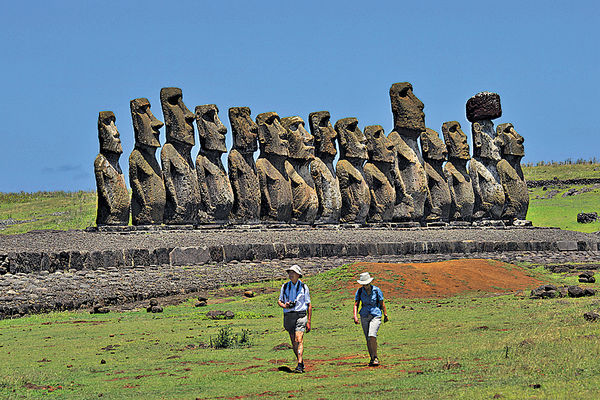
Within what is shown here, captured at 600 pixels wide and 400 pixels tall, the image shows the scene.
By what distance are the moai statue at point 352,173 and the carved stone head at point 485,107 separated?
675 centimetres

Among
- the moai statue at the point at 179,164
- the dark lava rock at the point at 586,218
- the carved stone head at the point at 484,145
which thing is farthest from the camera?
the dark lava rock at the point at 586,218

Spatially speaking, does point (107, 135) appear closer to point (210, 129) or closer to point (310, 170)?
point (210, 129)

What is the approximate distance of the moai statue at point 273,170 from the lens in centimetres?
2927

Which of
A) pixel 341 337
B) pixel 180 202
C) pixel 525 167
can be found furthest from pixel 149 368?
pixel 525 167

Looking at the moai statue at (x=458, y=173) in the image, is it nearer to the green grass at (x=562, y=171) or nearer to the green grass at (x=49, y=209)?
the green grass at (x=49, y=209)

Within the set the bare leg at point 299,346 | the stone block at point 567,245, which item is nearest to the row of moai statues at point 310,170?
the stone block at point 567,245

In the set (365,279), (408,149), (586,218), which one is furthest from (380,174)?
(365,279)

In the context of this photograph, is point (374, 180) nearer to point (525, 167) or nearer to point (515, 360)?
point (515, 360)

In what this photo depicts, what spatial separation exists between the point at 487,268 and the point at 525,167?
5705cm

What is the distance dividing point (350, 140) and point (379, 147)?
1401 millimetres

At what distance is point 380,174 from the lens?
108 ft

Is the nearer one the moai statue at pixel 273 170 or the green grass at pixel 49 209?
the moai statue at pixel 273 170

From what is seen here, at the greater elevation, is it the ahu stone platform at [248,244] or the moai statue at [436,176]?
the moai statue at [436,176]

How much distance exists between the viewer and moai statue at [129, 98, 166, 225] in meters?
26.1
